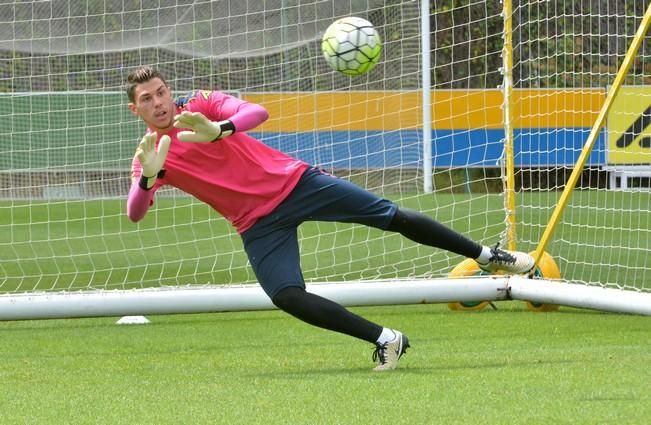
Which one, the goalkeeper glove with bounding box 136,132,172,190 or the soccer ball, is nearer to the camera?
the goalkeeper glove with bounding box 136,132,172,190

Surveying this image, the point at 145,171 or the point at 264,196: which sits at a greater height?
the point at 145,171

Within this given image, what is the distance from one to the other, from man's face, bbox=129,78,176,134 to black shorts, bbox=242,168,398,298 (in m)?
0.71

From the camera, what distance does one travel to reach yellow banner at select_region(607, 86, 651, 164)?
16.4 meters

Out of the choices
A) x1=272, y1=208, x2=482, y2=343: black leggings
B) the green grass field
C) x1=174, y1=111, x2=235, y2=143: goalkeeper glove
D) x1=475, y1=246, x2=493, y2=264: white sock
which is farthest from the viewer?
x1=475, y1=246, x2=493, y2=264: white sock

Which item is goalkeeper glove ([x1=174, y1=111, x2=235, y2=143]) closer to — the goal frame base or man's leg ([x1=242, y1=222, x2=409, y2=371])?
man's leg ([x1=242, y1=222, x2=409, y2=371])

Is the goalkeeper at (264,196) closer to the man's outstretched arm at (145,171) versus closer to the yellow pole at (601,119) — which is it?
the man's outstretched arm at (145,171)

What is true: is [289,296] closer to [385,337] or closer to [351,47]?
[385,337]

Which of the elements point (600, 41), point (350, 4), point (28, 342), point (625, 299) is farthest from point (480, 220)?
point (28, 342)

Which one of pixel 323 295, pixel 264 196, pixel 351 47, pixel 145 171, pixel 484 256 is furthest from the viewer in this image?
pixel 323 295

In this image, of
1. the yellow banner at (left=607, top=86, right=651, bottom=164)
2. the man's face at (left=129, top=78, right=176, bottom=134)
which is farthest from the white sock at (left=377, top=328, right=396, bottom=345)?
the yellow banner at (left=607, top=86, right=651, bottom=164)

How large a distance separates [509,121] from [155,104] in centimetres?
359

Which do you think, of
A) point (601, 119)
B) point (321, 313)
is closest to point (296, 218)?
point (321, 313)

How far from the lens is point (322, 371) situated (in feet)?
21.8

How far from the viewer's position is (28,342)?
8.16 meters
